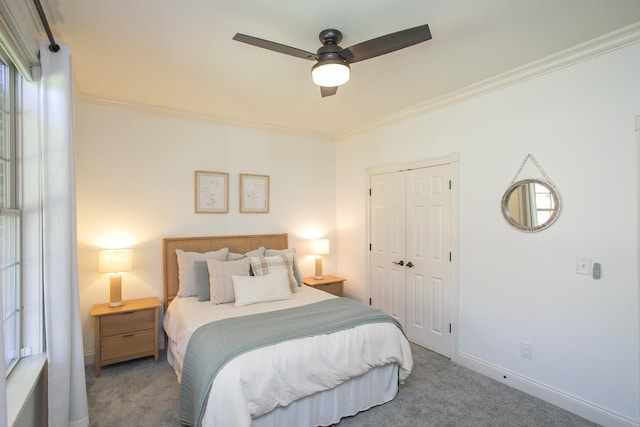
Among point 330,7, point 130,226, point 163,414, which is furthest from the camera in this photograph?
point 130,226

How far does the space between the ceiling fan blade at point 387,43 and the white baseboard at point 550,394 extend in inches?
109

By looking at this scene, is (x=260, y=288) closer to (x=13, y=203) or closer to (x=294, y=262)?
(x=294, y=262)

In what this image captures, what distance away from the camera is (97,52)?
2.44m

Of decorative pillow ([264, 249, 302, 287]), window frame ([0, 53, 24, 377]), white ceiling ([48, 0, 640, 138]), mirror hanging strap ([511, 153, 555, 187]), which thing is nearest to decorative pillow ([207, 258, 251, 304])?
decorative pillow ([264, 249, 302, 287])

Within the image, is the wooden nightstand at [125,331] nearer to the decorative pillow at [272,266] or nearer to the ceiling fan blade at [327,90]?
the decorative pillow at [272,266]

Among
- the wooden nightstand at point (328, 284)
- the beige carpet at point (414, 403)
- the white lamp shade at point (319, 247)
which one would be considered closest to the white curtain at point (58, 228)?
the beige carpet at point (414, 403)

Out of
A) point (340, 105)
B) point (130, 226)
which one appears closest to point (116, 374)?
point (130, 226)

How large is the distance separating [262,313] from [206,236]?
1.58 meters

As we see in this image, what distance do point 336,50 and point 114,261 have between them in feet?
9.08

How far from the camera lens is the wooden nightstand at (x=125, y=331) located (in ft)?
9.79

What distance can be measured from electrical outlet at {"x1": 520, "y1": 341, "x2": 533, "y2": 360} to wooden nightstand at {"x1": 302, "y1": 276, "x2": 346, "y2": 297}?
7.23 feet

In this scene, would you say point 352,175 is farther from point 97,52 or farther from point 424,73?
point 97,52

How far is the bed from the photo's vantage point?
6.27 ft

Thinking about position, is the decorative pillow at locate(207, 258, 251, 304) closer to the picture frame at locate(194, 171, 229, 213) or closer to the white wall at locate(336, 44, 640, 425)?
the picture frame at locate(194, 171, 229, 213)
